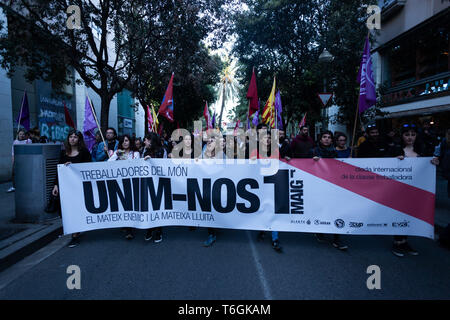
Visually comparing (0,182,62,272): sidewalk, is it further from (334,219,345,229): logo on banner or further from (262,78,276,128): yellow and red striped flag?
(262,78,276,128): yellow and red striped flag

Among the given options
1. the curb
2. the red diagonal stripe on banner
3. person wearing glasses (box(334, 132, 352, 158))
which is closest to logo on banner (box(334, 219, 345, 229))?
the red diagonal stripe on banner

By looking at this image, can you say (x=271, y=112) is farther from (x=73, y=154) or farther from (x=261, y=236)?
(x=73, y=154)

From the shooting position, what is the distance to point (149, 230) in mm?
4797

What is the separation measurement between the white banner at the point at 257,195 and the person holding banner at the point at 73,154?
16 centimetres

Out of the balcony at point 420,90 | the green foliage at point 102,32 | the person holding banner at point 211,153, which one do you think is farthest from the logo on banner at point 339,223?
the balcony at point 420,90

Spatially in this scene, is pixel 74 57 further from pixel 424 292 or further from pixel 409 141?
pixel 424 292

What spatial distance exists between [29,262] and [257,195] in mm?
3515

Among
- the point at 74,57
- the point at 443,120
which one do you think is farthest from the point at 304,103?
the point at 74,57

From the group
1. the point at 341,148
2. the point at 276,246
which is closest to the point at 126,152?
the point at 276,246

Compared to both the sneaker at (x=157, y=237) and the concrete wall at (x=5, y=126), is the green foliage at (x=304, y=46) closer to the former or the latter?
the sneaker at (x=157, y=237)

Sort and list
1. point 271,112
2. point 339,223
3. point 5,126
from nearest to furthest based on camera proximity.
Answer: point 339,223
point 271,112
point 5,126

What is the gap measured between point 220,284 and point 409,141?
3650mm

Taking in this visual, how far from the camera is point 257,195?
14.5 feet

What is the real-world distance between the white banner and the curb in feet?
1.58
